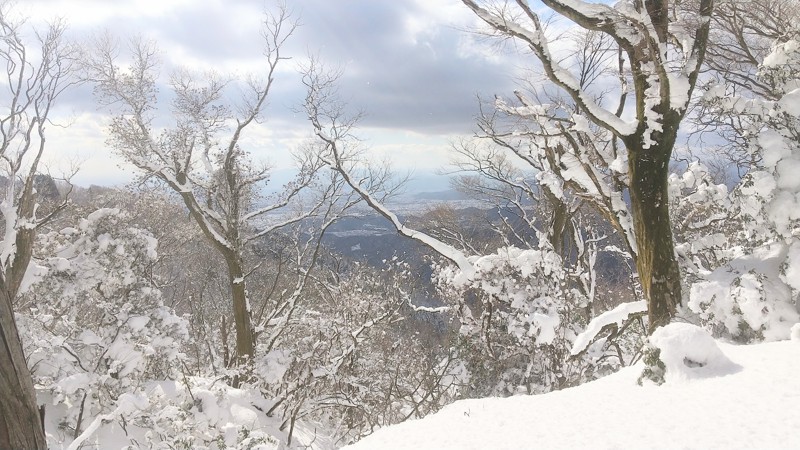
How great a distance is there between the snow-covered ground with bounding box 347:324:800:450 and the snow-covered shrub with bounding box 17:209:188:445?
619 centimetres

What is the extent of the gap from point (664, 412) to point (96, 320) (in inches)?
405

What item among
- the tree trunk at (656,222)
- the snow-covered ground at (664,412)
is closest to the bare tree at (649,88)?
the tree trunk at (656,222)

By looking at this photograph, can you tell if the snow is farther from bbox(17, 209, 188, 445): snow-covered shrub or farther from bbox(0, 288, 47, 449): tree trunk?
bbox(17, 209, 188, 445): snow-covered shrub

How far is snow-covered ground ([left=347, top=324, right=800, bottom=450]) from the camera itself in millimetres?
3105

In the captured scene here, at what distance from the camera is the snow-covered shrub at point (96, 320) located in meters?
7.99

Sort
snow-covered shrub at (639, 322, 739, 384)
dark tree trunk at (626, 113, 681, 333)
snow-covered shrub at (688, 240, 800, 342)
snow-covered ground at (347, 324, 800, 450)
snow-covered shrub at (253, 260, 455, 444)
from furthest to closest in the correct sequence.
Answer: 1. snow-covered shrub at (253, 260, 455, 444)
2. dark tree trunk at (626, 113, 681, 333)
3. snow-covered shrub at (688, 240, 800, 342)
4. snow-covered shrub at (639, 322, 739, 384)
5. snow-covered ground at (347, 324, 800, 450)

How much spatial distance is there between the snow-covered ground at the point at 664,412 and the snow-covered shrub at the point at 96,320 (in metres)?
6.19

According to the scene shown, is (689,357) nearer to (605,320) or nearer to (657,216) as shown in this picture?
(657,216)

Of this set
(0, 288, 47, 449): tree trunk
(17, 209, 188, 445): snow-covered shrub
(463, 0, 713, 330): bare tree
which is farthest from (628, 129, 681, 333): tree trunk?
(17, 209, 188, 445): snow-covered shrub

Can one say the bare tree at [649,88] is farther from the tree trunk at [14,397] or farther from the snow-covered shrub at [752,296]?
the tree trunk at [14,397]

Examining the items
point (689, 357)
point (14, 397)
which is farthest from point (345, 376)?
point (14, 397)

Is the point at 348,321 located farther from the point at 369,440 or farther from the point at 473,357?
the point at 369,440

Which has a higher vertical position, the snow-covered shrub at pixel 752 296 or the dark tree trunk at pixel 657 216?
the dark tree trunk at pixel 657 216

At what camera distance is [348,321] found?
494 inches
